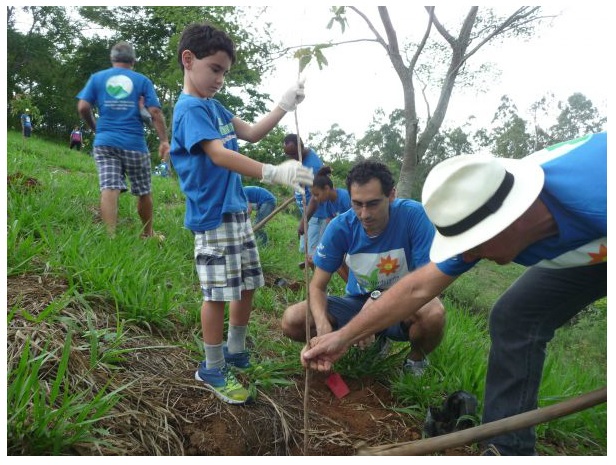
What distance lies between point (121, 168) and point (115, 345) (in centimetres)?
202

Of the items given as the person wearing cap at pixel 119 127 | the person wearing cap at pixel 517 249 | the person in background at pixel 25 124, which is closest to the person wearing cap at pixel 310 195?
the person wearing cap at pixel 119 127

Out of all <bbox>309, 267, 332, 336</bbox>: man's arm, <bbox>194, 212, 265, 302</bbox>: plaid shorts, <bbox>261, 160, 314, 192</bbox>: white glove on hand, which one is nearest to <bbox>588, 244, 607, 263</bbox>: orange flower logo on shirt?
<bbox>261, 160, 314, 192</bbox>: white glove on hand

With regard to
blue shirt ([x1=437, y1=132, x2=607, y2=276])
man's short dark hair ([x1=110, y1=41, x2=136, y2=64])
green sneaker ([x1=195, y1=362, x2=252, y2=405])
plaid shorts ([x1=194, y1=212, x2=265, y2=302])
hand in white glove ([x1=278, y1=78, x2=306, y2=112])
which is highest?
man's short dark hair ([x1=110, y1=41, x2=136, y2=64])

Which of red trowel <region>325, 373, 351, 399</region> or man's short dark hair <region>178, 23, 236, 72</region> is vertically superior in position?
man's short dark hair <region>178, 23, 236, 72</region>

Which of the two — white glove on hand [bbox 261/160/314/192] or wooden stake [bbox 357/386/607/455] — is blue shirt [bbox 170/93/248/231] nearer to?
white glove on hand [bbox 261/160/314/192]

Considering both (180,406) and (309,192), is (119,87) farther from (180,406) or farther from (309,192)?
(180,406)

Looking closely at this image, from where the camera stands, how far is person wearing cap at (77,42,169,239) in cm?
357

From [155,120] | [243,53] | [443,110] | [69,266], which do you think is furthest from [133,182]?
[443,110]

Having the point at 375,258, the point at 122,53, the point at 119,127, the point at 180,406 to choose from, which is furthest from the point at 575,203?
the point at 122,53

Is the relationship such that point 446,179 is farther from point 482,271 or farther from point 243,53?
point 482,271

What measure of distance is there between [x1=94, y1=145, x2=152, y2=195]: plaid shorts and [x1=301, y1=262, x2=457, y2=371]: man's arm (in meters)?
2.41

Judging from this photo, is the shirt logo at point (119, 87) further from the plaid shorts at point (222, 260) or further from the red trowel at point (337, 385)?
the red trowel at point (337, 385)

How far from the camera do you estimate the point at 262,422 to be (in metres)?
1.99

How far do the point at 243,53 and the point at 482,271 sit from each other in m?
4.42
